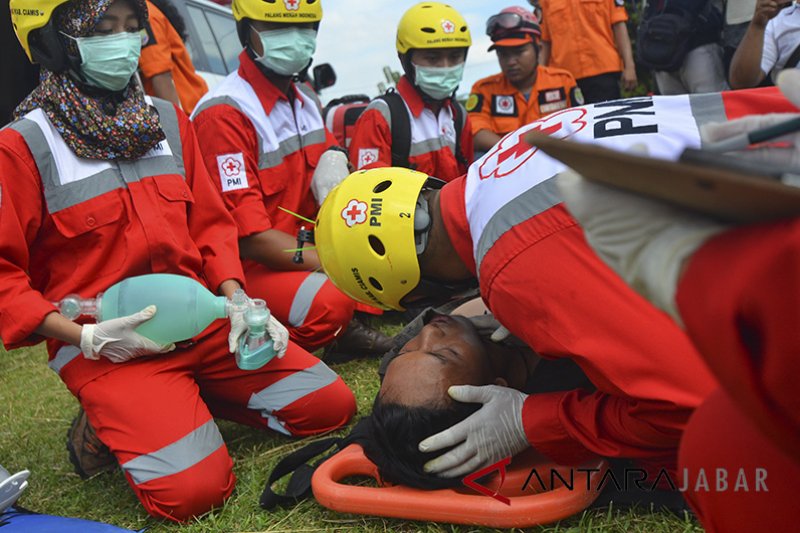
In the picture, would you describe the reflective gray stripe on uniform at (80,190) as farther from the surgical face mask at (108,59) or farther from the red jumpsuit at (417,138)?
the red jumpsuit at (417,138)

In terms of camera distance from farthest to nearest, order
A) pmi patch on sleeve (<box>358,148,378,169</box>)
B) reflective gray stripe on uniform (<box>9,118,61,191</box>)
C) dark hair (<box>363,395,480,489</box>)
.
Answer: pmi patch on sleeve (<box>358,148,378,169</box>), reflective gray stripe on uniform (<box>9,118,61,191</box>), dark hair (<box>363,395,480,489</box>)

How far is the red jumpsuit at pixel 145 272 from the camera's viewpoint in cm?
245

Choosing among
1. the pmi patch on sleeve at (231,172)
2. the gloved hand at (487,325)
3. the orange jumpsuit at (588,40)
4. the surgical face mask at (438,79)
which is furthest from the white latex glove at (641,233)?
the orange jumpsuit at (588,40)

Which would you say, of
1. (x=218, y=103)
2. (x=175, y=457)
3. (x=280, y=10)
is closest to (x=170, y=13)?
(x=280, y=10)

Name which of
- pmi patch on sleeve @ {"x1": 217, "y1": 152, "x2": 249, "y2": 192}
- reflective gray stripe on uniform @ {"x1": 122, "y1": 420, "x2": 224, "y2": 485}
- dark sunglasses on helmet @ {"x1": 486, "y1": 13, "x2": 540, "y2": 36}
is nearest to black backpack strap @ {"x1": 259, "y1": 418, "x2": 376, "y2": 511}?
reflective gray stripe on uniform @ {"x1": 122, "y1": 420, "x2": 224, "y2": 485}

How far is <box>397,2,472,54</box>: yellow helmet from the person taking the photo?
453 centimetres

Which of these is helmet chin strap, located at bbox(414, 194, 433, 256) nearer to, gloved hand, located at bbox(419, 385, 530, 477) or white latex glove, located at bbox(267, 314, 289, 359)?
gloved hand, located at bbox(419, 385, 530, 477)

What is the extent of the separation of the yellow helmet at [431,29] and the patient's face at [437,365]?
2.66 m

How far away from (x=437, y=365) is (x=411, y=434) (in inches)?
8.3

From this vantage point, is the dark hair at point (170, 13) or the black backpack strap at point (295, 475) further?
the dark hair at point (170, 13)

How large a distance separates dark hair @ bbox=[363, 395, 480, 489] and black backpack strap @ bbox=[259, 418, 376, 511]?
190mm

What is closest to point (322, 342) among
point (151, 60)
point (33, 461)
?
point (33, 461)

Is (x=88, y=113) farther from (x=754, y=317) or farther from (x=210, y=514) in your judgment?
(x=754, y=317)

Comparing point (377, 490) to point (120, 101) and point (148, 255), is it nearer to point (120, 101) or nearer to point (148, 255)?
point (148, 255)
